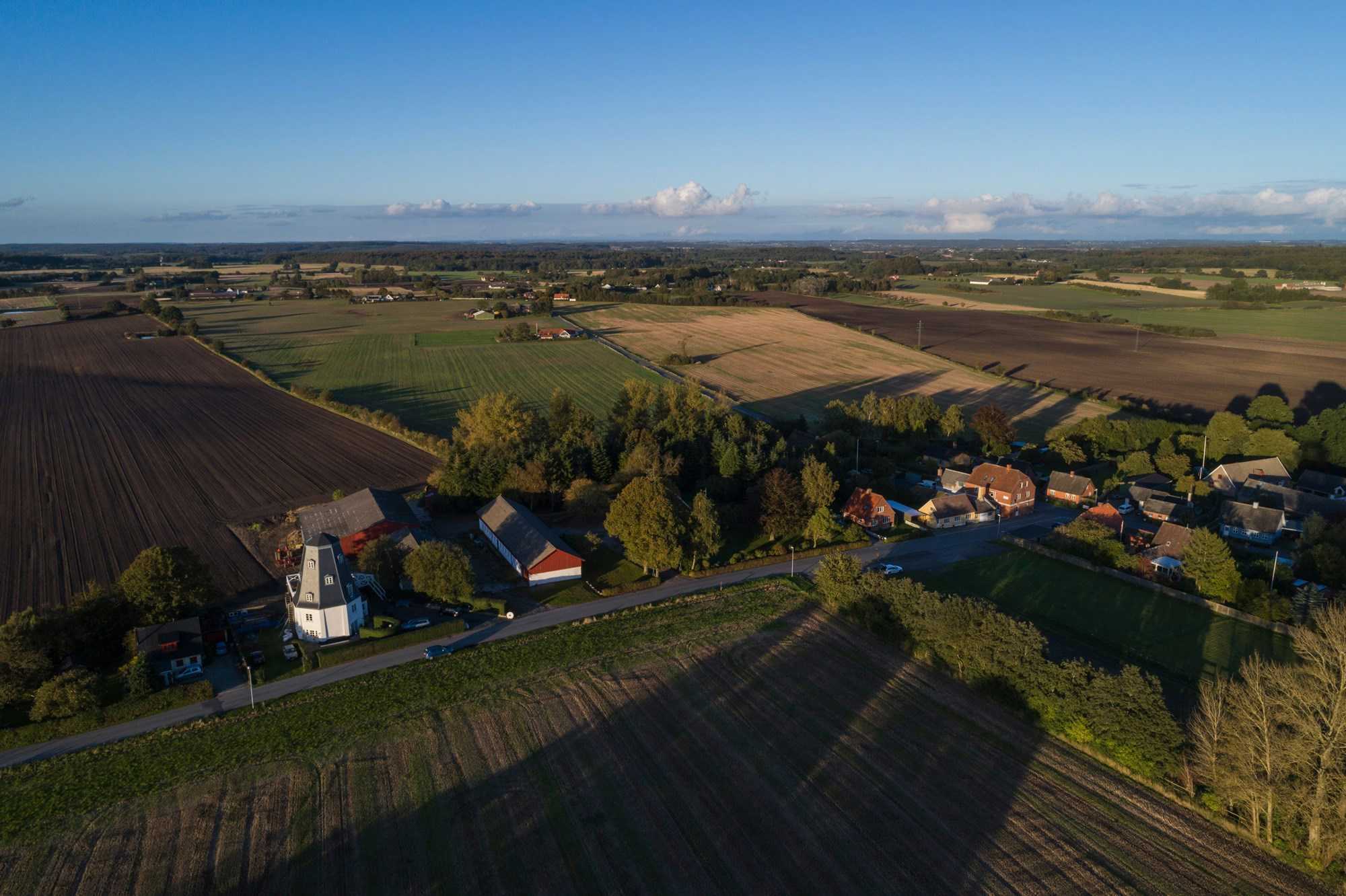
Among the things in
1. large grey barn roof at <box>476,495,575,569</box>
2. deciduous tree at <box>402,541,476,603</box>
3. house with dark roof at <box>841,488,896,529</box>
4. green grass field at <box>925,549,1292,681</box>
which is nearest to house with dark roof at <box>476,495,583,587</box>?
large grey barn roof at <box>476,495,575,569</box>

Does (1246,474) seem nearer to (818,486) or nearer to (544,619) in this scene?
(818,486)

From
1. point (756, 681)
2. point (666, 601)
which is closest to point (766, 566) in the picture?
point (666, 601)

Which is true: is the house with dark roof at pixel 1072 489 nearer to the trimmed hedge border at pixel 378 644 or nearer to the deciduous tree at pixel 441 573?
the deciduous tree at pixel 441 573

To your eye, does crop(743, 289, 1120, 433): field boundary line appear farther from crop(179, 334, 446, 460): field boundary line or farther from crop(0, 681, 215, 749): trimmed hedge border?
crop(0, 681, 215, 749): trimmed hedge border

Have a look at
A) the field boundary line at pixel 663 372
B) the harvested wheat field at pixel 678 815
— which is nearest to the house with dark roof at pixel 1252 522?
the harvested wheat field at pixel 678 815

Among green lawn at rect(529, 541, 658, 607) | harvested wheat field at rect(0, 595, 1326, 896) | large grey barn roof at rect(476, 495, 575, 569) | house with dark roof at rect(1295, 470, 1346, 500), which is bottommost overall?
green lawn at rect(529, 541, 658, 607)

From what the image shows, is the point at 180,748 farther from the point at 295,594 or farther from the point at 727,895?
the point at 727,895
